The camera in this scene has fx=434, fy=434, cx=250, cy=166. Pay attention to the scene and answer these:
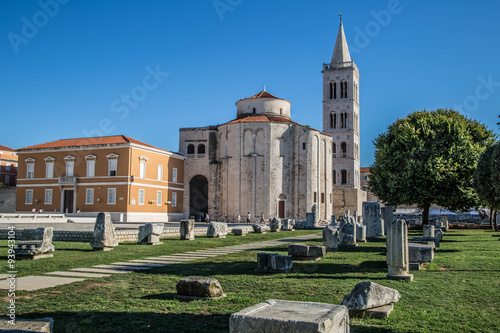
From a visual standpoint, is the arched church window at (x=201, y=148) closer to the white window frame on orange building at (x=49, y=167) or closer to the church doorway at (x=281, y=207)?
the church doorway at (x=281, y=207)

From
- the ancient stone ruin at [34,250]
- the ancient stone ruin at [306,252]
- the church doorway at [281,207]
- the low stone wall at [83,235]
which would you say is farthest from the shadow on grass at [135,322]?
the church doorway at [281,207]

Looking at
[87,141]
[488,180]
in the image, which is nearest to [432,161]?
[488,180]

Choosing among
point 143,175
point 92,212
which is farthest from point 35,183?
point 143,175

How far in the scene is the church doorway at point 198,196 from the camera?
177 ft

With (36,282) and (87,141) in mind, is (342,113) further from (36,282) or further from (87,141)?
(36,282)

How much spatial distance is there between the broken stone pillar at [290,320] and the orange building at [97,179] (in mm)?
40144

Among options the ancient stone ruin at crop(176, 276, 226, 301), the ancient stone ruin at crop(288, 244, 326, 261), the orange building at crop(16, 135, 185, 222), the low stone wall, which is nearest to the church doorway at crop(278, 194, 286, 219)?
the orange building at crop(16, 135, 185, 222)

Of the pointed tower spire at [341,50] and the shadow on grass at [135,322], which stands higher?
the pointed tower spire at [341,50]

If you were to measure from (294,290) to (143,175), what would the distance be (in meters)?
39.4

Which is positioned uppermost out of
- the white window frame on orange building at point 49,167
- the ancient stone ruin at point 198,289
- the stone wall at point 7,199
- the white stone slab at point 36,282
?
the white window frame on orange building at point 49,167

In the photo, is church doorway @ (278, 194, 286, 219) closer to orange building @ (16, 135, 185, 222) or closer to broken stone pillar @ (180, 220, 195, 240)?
orange building @ (16, 135, 185, 222)

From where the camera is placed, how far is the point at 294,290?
7410mm

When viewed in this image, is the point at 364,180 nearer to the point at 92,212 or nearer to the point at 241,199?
the point at 241,199

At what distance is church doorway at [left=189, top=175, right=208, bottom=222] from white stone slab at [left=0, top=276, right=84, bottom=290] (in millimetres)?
45495
